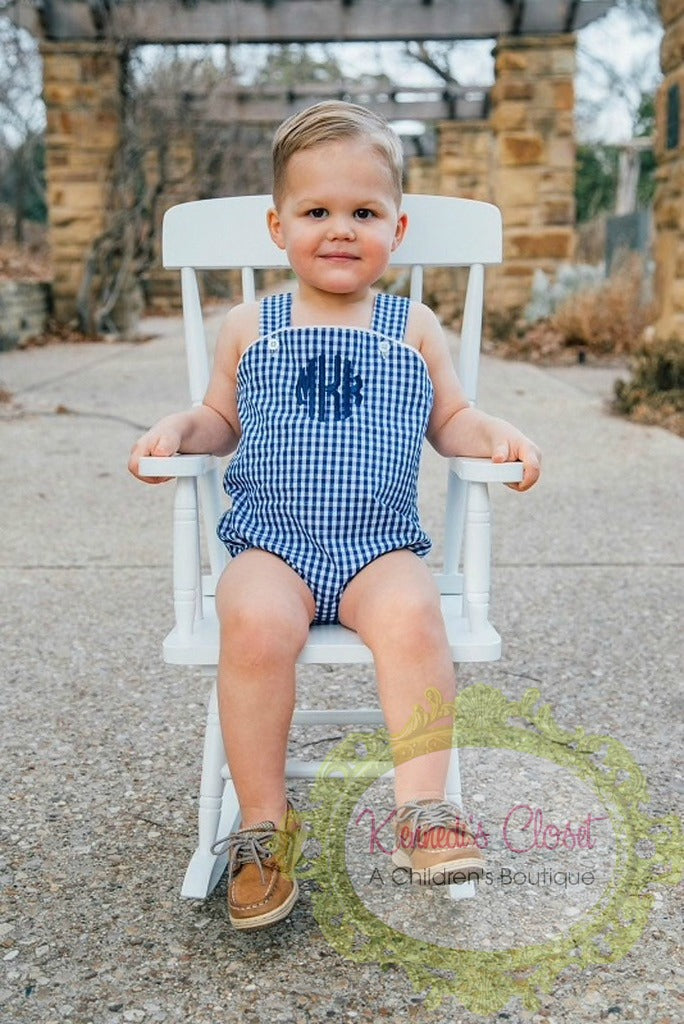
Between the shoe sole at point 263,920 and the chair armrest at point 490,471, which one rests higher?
the chair armrest at point 490,471

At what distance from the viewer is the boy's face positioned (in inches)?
76.4

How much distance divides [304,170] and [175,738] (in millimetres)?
1247

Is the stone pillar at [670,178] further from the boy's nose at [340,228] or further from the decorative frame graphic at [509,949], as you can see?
the boy's nose at [340,228]

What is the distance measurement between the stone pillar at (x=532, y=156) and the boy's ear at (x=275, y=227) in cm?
A: 888

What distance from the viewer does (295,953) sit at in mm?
1765

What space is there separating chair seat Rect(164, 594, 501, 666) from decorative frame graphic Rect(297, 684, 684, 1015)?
4.2 inches

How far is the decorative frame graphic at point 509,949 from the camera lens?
5.61ft

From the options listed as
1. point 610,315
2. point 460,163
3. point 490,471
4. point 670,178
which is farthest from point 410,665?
point 460,163

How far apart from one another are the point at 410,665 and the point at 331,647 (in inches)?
4.8

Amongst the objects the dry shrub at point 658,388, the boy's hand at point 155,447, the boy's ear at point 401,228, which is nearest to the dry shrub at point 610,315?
the dry shrub at point 658,388

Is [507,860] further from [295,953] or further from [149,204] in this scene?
[149,204]

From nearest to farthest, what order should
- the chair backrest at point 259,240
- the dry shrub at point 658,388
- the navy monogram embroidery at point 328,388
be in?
the navy monogram embroidery at point 328,388, the chair backrest at point 259,240, the dry shrub at point 658,388

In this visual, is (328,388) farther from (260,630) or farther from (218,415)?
(260,630)

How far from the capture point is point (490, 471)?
1855 millimetres
